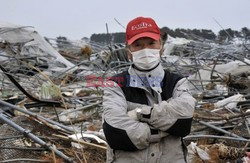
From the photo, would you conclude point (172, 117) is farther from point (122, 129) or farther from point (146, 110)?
point (122, 129)

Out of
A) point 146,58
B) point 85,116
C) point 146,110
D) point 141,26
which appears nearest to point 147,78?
point 146,58

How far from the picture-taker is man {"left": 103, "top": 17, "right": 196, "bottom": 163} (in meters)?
1.83

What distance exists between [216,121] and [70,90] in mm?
3253

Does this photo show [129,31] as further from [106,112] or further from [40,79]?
[40,79]

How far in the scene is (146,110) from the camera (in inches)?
73.3

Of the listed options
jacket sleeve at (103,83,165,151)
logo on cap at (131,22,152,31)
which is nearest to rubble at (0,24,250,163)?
jacket sleeve at (103,83,165,151)

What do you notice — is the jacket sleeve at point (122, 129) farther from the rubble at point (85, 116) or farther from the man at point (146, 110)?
the rubble at point (85, 116)

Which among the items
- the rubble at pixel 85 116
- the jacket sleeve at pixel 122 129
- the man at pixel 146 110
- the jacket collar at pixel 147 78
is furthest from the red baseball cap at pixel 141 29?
the rubble at pixel 85 116

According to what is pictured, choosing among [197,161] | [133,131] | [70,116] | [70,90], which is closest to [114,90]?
[133,131]

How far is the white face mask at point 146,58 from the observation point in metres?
2.02

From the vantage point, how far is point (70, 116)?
4.33 m

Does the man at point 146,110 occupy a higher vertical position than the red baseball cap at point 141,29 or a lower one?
lower

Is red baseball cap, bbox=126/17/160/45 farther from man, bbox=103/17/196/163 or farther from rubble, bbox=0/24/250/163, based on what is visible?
rubble, bbox=0/24/250/163

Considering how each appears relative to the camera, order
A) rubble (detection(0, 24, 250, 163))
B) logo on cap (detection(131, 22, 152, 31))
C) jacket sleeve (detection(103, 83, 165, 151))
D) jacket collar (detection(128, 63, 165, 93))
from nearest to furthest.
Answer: jacket sleeve (detection(103, 83, 165, 151)) < jacket collar (detection(128, 63, 165, 93)) < logo on cap (detection(131, 22, 152, 31)) < rubble (detection(0, 24, 250, 163))
